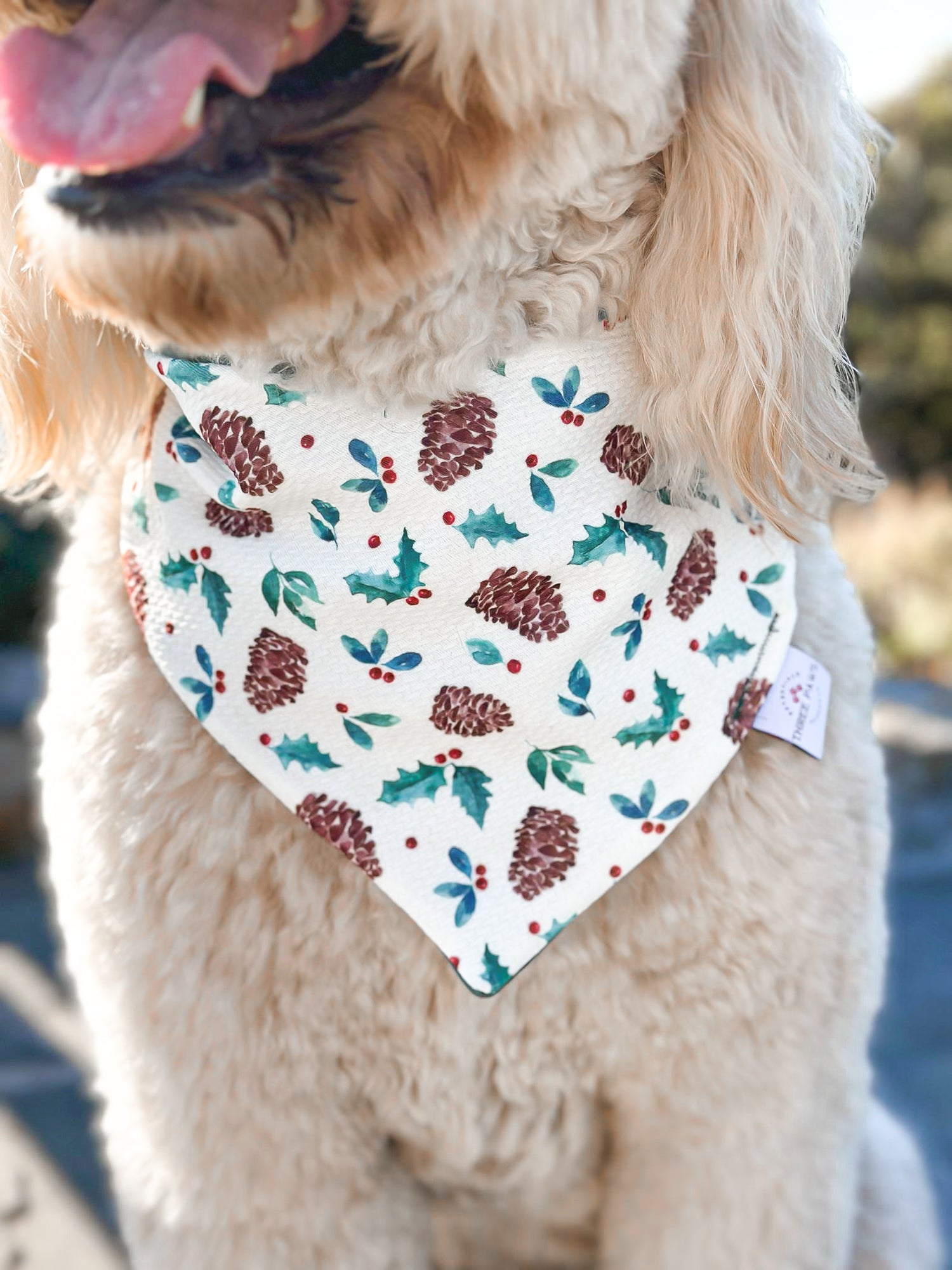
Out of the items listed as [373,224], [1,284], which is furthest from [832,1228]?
[1,284]

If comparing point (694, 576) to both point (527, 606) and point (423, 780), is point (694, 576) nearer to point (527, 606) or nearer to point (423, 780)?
point (527, 606)

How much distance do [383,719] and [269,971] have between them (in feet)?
0.87

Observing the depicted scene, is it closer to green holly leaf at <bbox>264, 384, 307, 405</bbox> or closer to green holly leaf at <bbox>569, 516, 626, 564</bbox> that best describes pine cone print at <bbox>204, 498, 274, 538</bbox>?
green holly leaf at <bbox>264, 384, 307, 405</bbox>

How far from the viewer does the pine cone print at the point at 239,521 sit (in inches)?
47.3

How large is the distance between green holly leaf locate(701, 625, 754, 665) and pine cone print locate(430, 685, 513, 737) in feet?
0.67

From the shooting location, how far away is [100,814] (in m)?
Result: 1.19

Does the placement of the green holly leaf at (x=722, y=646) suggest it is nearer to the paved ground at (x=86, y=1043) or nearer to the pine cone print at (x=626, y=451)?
the pine cone print at (x=626, y=451)

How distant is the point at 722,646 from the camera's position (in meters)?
1.21

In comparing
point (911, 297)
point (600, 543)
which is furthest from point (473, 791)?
point (911, 297)

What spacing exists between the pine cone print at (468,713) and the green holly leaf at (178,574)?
0.27 meters

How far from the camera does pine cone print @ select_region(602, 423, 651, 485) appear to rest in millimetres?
1156

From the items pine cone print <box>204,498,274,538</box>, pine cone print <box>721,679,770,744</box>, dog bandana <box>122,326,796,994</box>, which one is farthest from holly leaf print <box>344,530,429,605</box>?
pine cone print <box>721,679,770,744</box>

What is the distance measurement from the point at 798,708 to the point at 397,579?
42 cm

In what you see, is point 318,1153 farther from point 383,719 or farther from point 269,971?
point 383,719
